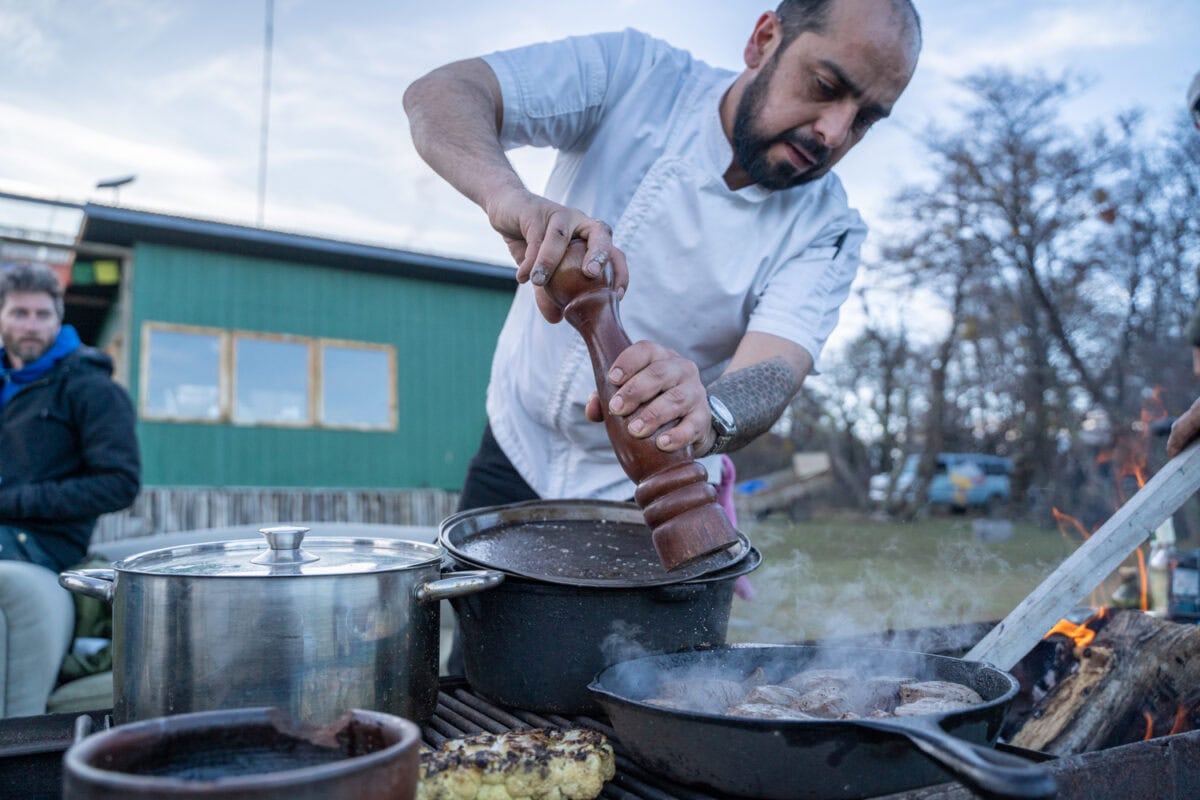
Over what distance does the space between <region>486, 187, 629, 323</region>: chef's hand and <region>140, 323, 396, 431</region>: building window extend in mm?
9921

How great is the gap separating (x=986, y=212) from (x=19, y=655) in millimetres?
17225

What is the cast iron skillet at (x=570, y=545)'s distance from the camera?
1508mm

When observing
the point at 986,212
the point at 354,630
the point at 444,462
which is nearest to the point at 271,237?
the point at 444,462

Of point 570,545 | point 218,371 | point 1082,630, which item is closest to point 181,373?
point 218,371

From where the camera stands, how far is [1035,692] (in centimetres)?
251

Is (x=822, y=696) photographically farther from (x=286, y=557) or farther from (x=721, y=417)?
(x=286, y=557)

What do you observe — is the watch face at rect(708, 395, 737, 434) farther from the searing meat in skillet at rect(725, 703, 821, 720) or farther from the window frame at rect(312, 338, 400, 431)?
the window frame at rect(312, 338, 400, 431)

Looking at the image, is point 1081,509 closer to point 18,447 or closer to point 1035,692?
point 1035,692

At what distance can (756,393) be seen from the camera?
189 cm

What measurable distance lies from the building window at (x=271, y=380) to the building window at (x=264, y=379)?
0.04 ft

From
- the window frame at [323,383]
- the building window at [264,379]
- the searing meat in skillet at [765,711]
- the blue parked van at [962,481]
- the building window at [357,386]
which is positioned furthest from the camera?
the blue parked van at [962,481]

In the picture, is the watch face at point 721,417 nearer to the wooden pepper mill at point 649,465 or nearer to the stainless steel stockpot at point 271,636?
the wooden pepper mill at point 649,465

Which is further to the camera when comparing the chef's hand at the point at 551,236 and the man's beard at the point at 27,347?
the man's beard at the point at 27,347

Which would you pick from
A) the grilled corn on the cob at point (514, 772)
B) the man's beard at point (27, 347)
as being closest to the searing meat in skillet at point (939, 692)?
the grilled corn on the cob at point (514, 772)
